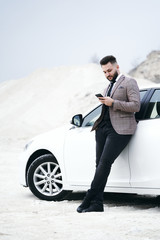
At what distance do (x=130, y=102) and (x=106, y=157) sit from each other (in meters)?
0.71

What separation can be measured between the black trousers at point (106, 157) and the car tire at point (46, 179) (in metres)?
1.03

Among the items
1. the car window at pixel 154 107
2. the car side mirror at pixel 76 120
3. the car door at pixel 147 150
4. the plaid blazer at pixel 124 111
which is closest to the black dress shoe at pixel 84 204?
the car door at pixel 147 150

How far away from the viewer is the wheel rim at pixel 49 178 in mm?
6957

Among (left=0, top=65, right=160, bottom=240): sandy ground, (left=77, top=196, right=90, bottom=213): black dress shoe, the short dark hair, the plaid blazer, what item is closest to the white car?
the plaid blazer

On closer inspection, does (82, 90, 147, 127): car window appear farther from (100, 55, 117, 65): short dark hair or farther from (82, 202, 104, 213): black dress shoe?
(82, 202, 104, 213): black dress shoe

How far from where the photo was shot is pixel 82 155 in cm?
654

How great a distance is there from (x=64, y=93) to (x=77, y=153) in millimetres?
50284

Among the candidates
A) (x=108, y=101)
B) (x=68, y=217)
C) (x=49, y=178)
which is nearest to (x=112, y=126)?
(x=108, y=101)

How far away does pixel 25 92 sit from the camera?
206ft

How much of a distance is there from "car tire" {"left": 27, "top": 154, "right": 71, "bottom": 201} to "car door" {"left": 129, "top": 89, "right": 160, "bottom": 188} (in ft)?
4.35

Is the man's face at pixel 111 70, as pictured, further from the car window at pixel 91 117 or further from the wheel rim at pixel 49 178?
the wheel rim at pixel 49 178

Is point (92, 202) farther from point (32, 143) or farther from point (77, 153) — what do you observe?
point (32, 143)

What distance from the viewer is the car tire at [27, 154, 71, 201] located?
697 centimetres

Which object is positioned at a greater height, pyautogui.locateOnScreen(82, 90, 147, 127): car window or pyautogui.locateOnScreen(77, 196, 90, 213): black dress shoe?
pyautogui.locateOnScreen(82, 90, 147, 127): car window
